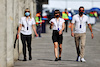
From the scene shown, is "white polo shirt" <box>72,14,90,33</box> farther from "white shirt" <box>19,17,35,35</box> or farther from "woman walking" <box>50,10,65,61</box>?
"white shirt" <box>19,17,35,35</box>

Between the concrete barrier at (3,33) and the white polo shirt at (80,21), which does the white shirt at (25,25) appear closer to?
the white polo shirt at (80,21)

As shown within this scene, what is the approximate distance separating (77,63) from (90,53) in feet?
9.15

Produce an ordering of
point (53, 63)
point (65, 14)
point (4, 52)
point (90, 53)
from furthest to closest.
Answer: point (65, 14) < point (90, 53) < point (53, 63) < point (4, 52)

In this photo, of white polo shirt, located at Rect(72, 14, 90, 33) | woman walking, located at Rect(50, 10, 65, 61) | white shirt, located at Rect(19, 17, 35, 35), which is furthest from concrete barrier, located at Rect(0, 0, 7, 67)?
white polo shirt, located at Rect(72, 14, 90, 33)

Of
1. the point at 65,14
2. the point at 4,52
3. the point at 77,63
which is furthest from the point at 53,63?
the point at 65,14

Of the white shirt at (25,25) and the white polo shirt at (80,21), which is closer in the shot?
the white polo shirt at (80,21)

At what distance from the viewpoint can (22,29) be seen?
1116 centimetres

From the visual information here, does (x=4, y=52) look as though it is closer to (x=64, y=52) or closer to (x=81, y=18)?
(x=81, y=18)

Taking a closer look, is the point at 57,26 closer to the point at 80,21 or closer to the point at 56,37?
the point at 56,37

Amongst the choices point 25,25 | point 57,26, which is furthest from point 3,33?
point 57,26

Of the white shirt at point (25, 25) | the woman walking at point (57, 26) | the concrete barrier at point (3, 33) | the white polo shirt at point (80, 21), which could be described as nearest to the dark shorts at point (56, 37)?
the woman walking at point (57, 26)

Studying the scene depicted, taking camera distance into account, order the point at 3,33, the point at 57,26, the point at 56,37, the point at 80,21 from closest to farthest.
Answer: the point at 3,33 → the point at 80,21 → the point at 57,26 → the point at 56,37

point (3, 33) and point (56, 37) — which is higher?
point (3, 33)

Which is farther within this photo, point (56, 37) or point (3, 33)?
point (56, 37)
